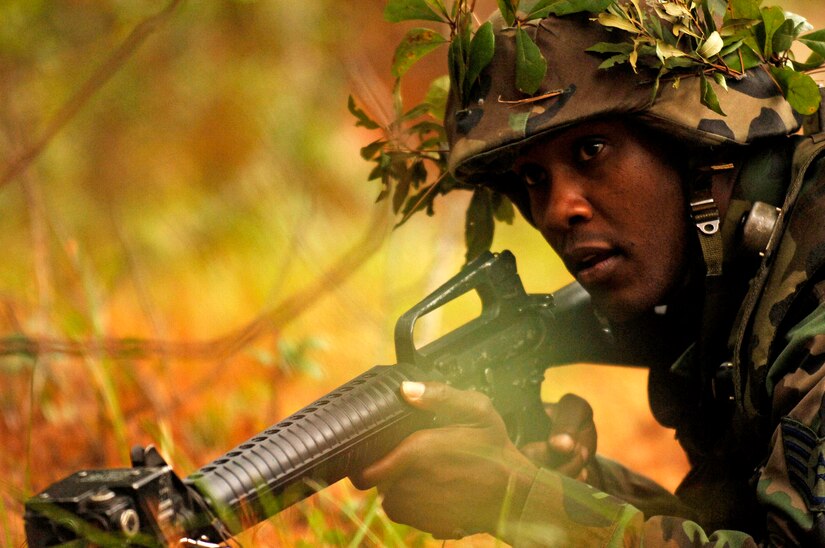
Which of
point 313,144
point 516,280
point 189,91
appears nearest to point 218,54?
point 189,91

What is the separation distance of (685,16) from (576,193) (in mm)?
479

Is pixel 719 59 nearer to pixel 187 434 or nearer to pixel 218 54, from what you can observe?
pixel 187 434

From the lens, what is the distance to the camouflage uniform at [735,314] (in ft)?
5.86

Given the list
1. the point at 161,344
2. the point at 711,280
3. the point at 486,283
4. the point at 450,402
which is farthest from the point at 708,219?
the point at 161,344

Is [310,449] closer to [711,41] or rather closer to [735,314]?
[735,314]

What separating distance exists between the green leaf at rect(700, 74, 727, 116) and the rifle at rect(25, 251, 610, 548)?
0.68 meters

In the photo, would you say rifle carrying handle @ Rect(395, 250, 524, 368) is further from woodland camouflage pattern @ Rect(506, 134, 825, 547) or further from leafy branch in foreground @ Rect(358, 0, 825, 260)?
woodland camouflage pattern @ Rect(506, 134, 825, 547)

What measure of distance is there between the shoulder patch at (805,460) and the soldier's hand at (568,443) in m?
0.89

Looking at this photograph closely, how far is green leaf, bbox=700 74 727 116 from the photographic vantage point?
2098 mm

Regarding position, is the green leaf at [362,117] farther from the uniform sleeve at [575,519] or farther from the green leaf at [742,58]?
the uniform sleeve at [575,519]

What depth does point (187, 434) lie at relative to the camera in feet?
11.5

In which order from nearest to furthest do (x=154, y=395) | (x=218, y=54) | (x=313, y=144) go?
(x=154, y=395), (x=313, y=144), (x=218, y=54)

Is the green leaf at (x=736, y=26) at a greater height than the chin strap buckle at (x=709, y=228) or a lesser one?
greater

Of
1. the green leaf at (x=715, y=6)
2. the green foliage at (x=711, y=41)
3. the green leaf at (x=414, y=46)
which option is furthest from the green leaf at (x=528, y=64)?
the green leaf at (x=715, y=6)
